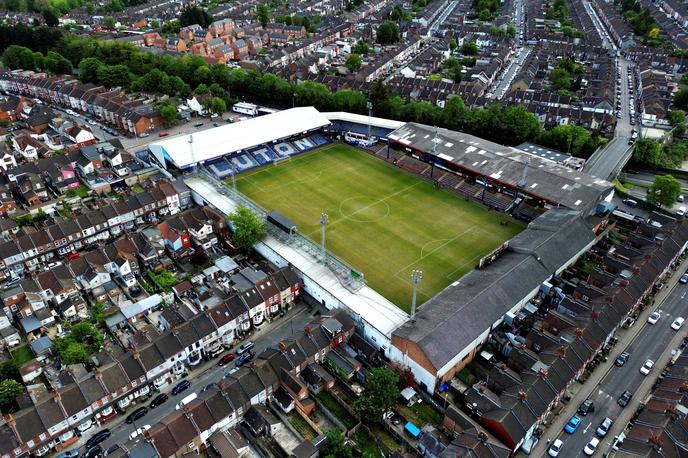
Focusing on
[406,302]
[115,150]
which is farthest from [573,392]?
[115,150]

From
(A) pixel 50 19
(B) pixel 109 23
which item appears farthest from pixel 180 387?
(A) pixel 50 19

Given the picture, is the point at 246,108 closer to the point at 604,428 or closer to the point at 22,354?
the point at 22,354

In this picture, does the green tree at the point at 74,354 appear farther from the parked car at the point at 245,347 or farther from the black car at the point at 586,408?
the black car at the point at 586,408

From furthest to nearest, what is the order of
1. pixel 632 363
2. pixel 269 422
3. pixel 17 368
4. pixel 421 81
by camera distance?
pixel 421 81 < pixel 632 363 < pixel 17 368 < pixel 269 422

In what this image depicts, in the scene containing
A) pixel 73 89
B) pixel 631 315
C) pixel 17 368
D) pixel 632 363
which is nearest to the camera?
pixel 17 368

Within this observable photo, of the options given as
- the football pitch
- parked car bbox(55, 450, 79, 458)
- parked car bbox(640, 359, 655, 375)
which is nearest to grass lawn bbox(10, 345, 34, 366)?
parked car bbox(55, 450, 79, 458)

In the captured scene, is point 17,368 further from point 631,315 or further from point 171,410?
point 631,315

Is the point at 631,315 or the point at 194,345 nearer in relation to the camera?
the point at 194,345
